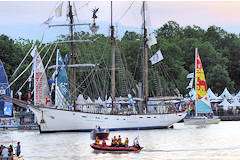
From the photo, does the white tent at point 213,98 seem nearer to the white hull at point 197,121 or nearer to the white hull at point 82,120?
the white hull at point 197,121

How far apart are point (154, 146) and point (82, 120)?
25453mm

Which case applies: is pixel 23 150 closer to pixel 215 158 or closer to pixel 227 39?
pixel 215 158

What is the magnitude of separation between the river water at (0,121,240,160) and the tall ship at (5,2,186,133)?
2989 millimetres

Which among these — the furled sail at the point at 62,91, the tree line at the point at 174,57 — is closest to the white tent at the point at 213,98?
the tree line at the point at 174,57

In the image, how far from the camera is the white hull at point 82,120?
92.9m

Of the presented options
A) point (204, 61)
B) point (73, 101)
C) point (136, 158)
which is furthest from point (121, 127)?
point (204, 61)

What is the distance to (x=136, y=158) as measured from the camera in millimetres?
59281

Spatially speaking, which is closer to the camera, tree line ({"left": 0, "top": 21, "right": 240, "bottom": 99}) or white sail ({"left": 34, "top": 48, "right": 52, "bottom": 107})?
white sail ({"left": 34, "top": 48, "right": 52, "bottom": 107})

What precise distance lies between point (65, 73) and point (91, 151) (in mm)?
39561

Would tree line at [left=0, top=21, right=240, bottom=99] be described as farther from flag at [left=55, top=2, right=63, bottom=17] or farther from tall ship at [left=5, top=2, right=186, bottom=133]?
flag at [left=55, top=2, right=63, bottom=17]

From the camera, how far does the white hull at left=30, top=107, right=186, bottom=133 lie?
92.9m

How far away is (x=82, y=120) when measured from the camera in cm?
9388

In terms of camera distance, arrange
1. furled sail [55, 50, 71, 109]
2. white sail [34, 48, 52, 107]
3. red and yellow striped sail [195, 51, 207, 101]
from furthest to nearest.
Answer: red and yellow striped sail [195, 51, 207, 101], white sail [34, 48, 52, 107], furled sail [55, 50, 71, 109]

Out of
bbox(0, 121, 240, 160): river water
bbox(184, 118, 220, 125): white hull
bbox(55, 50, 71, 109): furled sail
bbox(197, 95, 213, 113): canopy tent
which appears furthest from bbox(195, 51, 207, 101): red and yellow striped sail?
bbox(55, 50, 71, 109): furled sail
